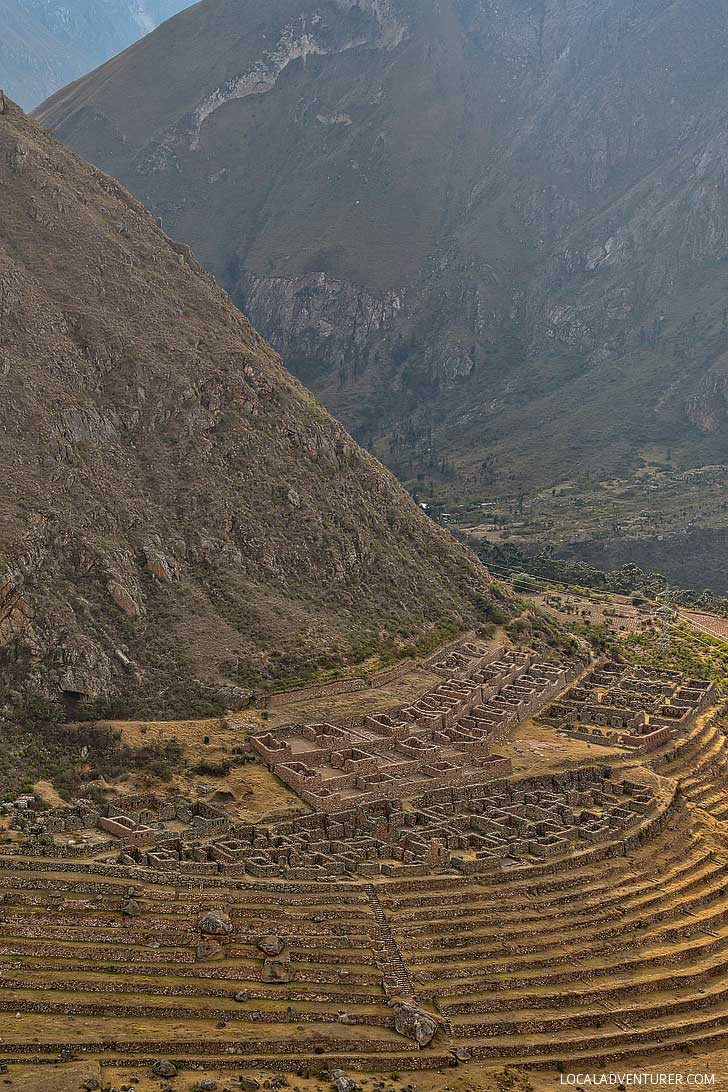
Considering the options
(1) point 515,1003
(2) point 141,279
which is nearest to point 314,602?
(2) point 141,279

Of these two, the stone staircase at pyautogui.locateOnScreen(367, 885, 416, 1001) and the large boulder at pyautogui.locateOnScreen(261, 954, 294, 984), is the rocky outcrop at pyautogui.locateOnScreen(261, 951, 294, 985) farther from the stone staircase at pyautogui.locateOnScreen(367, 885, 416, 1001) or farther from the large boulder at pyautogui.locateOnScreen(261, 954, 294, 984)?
the stone staircase at pyautogui.locateOnScreen(367, 885, 416, 1001)

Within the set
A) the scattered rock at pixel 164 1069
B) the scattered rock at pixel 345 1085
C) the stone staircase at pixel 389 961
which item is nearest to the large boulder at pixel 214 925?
the stone staircase at pixel 389 961

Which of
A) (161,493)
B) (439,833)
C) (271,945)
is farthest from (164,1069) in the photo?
(161,493)

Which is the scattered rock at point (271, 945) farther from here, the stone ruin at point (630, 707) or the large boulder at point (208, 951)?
the stone ruin at point (630, 707)

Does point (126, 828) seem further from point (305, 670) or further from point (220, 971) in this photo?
point (305, 670)

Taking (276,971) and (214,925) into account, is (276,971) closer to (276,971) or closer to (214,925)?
(276,971)
